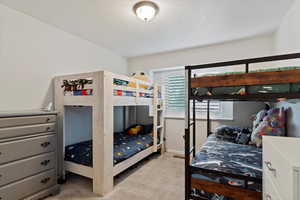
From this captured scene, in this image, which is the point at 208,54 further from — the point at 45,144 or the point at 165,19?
the point at 45,144

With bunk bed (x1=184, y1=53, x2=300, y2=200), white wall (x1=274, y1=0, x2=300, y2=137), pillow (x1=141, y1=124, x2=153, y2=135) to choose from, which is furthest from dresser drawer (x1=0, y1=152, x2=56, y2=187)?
white wall (x1=274, y1=0, x2=300, y2=137)

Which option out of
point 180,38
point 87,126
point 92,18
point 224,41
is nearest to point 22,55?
point 92,18

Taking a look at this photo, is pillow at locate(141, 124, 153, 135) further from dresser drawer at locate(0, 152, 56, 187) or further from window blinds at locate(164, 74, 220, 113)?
dresser drawer at locate(0, 152, 56, 187)

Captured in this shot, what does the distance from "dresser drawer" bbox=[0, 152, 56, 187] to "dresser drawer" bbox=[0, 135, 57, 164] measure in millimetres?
56

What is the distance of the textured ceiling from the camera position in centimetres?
176

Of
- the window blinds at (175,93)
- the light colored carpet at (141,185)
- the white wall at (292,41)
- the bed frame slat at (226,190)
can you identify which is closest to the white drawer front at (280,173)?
the bed frame slat at (226,190)

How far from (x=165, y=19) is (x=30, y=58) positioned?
1963 millimetres

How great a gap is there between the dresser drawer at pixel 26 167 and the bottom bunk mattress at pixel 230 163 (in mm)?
1709

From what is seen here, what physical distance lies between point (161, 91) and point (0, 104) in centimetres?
269

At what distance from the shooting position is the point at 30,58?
204 cm

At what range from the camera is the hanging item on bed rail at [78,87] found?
1925 mm

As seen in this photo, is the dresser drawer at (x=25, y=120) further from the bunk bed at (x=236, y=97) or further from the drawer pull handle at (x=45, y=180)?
the bunk bed at (x=236, y=97)

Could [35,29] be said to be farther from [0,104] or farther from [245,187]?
[245,187]

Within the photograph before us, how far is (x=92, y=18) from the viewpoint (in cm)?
207
